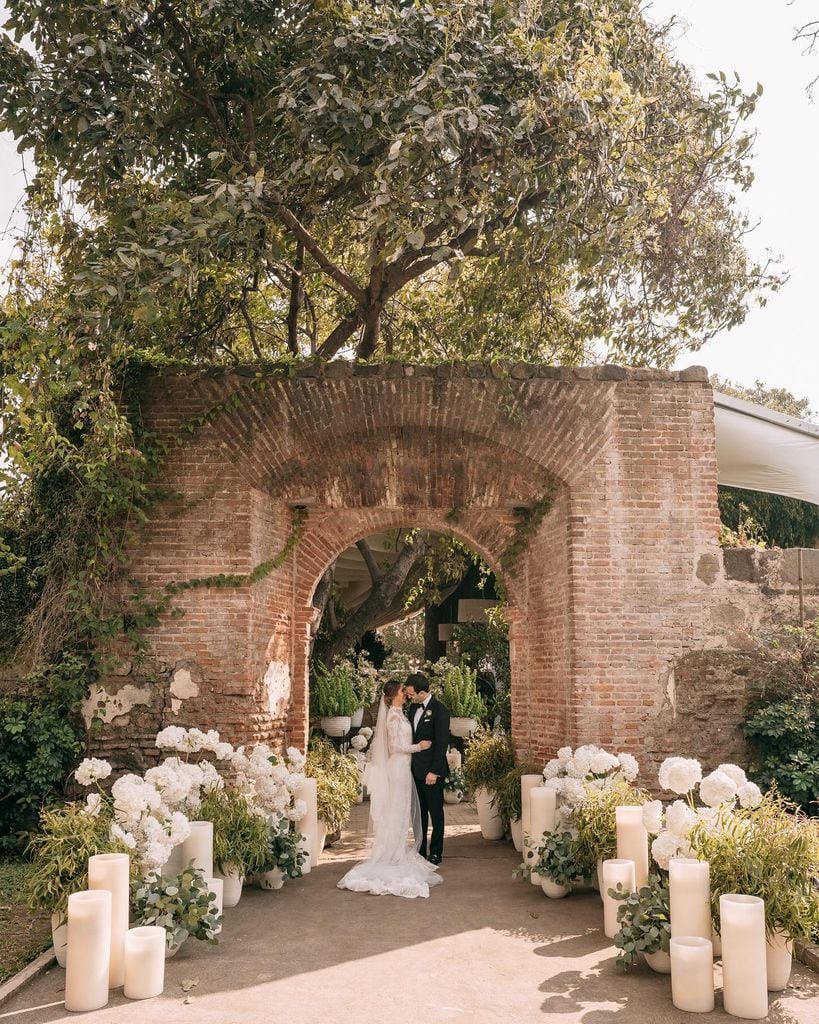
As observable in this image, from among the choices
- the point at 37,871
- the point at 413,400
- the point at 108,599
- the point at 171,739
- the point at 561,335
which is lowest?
the point at 37,871

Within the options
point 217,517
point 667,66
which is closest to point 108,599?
point 217,517

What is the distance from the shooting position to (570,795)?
6828 mm

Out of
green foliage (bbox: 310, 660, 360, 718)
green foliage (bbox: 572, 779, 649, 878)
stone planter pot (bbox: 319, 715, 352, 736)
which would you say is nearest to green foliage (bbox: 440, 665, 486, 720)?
green foliage (bbox: 310, 660, 360, 718)

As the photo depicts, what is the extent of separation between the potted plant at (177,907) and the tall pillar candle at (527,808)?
2630mm

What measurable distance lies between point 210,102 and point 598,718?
629cm

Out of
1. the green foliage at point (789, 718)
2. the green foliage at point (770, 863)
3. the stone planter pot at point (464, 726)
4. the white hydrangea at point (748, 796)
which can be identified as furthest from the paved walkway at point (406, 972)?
the stone planter pot at point (464, 726)

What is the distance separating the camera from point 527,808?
753 cm

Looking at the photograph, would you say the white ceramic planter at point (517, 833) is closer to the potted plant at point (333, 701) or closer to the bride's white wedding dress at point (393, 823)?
the bride's white wedding dress at point (393, 823)

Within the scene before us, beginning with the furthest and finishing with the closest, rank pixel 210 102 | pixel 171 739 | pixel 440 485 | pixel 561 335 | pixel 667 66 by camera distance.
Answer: pixel 561 335 < pixel 667 66 < pixel 440 485 < pixel 210 102 < pixel 171 739

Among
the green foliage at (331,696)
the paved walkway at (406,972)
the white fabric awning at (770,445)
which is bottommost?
the paved walkway at (406,972)

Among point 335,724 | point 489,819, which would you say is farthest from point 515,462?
point 335,724

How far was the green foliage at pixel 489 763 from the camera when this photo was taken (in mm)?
9242

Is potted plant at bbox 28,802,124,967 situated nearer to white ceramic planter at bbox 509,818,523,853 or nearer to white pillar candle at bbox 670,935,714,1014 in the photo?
white pillar candle at bbox 670,935,714,1014

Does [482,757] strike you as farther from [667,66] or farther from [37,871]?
[667,66]
